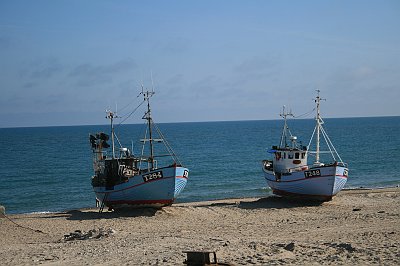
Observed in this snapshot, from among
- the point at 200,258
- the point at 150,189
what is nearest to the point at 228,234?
the point at 200,258

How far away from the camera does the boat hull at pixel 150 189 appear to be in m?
26.8

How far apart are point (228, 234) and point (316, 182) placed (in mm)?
9917

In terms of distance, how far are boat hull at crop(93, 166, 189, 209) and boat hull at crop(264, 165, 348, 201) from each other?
21.4 feet

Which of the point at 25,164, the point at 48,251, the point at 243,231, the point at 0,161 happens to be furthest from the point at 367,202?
the point at 0,161

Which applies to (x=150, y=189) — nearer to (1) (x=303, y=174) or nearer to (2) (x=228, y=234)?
(2) (x=228, y=234)

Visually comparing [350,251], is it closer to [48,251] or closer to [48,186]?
[48,251]

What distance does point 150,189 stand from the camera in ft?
88.7

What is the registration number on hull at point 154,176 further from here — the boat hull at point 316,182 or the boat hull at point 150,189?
the boat hull at point 316,182

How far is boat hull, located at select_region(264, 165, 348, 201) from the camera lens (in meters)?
28.2

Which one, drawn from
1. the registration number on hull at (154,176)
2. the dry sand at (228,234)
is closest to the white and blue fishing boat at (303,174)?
the dry sand at (228,234)

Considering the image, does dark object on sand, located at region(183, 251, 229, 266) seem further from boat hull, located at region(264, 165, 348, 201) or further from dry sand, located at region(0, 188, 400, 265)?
boat hull, located at region(264, 165, 348, 201)

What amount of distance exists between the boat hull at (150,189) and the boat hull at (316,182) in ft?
21.4

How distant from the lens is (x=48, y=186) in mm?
46156

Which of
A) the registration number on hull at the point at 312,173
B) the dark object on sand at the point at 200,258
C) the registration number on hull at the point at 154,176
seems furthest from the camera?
the registration number on hull at the point at 312,173
